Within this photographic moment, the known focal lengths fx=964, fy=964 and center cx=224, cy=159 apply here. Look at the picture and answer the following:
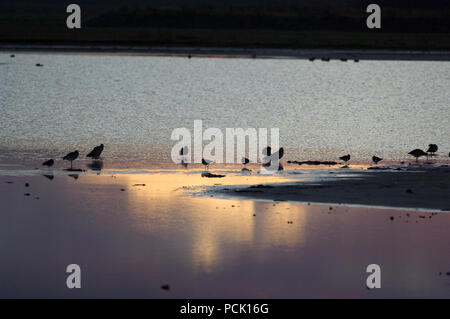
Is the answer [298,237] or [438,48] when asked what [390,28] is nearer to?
[438,48]

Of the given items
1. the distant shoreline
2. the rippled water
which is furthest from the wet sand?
the distant shoreline

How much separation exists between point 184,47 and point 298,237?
6097 cm

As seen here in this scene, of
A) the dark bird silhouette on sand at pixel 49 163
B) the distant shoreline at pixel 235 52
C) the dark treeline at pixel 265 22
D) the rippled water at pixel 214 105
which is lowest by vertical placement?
the dark bird silhouette on sand at pixel 49 163

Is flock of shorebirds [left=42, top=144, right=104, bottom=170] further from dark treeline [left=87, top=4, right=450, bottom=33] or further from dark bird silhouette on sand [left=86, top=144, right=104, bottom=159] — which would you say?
dark treeline [left=87, top=4, right=450, bottom=33]

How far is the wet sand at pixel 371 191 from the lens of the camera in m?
14.0

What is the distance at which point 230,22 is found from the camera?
309 feet

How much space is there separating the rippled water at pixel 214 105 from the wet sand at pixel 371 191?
12.6ft

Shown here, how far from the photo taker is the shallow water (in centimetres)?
955

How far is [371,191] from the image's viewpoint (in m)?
14.7

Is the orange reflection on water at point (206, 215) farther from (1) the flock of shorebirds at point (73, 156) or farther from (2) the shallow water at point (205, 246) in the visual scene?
(1) the flock of shorebirds at point (73, 156)

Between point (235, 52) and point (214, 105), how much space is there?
117 ft

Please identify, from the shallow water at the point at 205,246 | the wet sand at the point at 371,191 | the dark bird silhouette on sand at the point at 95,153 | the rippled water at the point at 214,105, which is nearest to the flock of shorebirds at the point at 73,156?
the dark bird silhouette on sand at the point at 95,153
